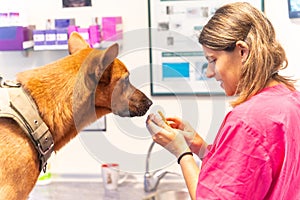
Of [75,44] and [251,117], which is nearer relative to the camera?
[251,117]

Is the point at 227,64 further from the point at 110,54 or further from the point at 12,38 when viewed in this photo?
the point at 12,38

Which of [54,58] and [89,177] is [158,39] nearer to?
[54,58]

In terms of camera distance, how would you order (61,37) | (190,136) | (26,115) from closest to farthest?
(26,115)
(190,136)
(61,37)

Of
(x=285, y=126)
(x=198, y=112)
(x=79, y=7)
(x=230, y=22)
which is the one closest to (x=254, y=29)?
(x=230, y=22)

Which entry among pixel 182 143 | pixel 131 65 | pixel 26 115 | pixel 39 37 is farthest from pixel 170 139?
pixel 39 37

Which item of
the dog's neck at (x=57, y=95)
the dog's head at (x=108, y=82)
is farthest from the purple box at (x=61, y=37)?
the dog's neck at (x=57, y=95)

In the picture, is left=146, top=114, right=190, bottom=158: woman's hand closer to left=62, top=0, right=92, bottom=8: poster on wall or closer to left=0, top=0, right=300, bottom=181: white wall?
left=0, top=0, right=300, bottom=181: white wall

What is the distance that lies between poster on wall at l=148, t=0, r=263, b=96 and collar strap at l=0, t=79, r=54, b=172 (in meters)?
1.10

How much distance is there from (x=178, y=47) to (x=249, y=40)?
121cm

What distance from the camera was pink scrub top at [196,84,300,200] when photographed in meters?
0.92

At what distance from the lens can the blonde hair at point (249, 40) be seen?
975mm

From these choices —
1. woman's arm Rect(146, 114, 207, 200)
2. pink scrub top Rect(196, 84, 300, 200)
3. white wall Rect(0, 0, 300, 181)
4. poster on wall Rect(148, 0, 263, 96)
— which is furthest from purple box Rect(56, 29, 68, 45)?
pink scrub top Rect(196, 84, 300, 200)

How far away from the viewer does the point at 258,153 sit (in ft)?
3.01

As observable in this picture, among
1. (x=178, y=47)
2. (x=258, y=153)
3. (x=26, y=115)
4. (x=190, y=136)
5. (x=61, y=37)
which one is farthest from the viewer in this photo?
(x=178, y=47)
